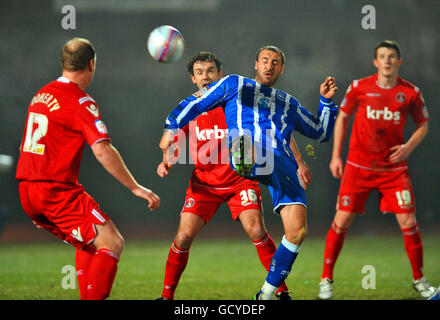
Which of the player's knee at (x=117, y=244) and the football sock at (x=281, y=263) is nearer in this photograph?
the player's knee at (x=117, y=244)

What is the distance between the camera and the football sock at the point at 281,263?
3961 millimetres

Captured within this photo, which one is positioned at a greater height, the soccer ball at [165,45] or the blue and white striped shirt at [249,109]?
the soccer ball at [165,45]

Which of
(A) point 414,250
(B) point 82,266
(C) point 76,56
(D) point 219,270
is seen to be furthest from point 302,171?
(D) point 219,270

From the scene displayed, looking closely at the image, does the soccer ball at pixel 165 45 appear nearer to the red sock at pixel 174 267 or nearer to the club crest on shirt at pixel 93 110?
the club crest on shirt at pixel 93 110

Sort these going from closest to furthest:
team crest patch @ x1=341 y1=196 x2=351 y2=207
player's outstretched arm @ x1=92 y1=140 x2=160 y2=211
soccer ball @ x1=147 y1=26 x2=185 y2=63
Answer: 1. player's outstretched arm @ x1=92 y1=140 x2=160 y2=211
2. soccer ball @ x1=147 y1=26 x2=185 y2=63
3. team crest patch @ x1=341 y1=196 x2=351 y2=207

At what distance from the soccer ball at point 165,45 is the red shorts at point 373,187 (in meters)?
2.09

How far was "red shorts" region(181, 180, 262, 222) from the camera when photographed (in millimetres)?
4535

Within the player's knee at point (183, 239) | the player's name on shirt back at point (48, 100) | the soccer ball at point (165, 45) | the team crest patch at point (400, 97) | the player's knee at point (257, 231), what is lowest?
the player's knee at point (183, 239)

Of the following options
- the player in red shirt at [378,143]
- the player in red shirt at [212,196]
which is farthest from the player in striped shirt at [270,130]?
the player in red shirt at [378,143]

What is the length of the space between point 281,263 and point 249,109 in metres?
1.11

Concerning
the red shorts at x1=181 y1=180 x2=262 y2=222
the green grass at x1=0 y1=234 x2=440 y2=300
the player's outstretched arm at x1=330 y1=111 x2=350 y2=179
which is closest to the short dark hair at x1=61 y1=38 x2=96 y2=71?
the red shorts at x1=181 y1=180 x2=262 y2=222

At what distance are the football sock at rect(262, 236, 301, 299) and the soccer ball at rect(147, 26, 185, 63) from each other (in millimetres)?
1757

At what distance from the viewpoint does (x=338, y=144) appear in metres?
5.38

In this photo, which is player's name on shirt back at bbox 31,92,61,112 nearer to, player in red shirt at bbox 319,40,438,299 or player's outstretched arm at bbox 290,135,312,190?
player's outstretched arm at bbox 290,135,312,190
